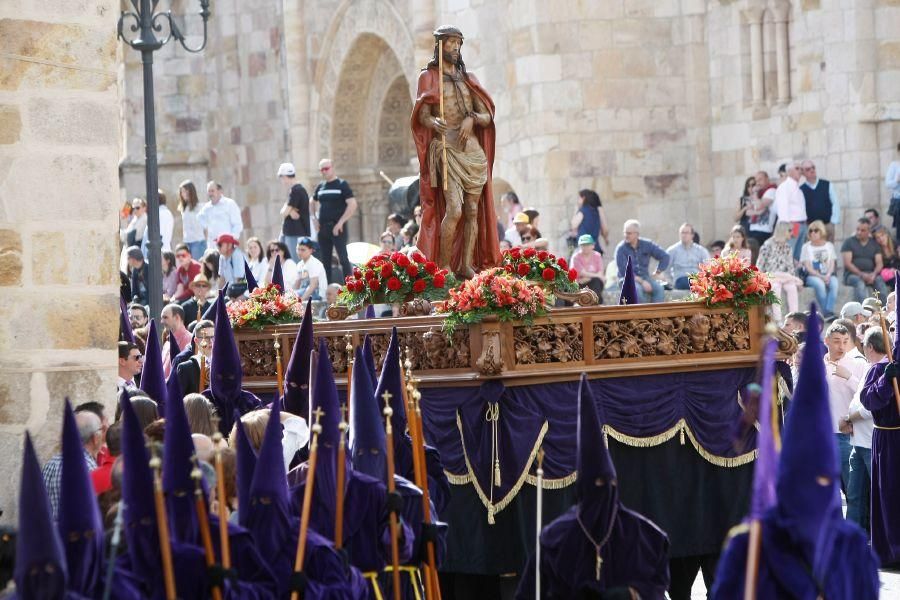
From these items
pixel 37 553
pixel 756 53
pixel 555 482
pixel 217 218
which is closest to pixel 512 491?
pixel 555 482

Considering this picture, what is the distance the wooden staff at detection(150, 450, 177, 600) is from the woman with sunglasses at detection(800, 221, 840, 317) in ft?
43.3

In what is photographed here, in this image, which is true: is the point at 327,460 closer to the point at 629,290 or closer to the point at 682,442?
the point at 682,442

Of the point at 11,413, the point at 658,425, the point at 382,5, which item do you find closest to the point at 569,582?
the point at 11,413

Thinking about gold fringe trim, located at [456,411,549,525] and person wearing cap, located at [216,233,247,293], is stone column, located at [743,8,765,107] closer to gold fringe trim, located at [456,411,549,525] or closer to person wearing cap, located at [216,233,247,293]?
person wearing cap, located at [216,233,247,293]

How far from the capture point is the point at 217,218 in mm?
21844

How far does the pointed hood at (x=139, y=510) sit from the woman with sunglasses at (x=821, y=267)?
13097mm

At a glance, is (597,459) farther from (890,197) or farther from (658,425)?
(890,197)

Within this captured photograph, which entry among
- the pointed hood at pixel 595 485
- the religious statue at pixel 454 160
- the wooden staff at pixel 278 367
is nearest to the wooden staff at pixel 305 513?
the pointed hood at pixel 595 485

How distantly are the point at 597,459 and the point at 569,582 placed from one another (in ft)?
1.64

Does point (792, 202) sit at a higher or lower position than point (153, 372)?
higher

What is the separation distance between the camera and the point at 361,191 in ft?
96.5

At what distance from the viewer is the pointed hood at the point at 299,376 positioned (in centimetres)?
1068

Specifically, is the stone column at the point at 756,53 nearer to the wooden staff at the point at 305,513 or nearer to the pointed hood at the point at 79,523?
the wooden staff at the point at 305,513

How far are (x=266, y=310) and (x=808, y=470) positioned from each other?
7384 millimetres
